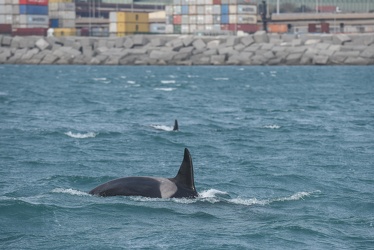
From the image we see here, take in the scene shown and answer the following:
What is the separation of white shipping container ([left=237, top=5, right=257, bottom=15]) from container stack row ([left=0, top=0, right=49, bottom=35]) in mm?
34909

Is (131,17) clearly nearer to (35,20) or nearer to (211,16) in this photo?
(211,16)

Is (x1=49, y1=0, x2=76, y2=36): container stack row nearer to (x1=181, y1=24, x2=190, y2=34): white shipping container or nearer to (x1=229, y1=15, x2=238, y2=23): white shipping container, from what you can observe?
(x1=181, y1=24, x2=190, y2=34): white shipping container

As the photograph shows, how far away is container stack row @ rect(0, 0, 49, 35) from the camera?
17512 cm

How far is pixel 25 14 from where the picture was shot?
176500 mm

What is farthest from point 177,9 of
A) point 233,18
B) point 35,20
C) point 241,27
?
point 35,20

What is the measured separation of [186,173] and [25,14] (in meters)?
160

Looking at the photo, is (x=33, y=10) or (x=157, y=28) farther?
(x=157, y=28)

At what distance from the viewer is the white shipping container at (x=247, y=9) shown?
168 metres

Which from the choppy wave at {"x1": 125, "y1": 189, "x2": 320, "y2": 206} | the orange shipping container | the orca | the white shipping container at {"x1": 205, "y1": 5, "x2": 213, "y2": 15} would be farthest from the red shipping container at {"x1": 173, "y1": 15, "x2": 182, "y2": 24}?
the orca

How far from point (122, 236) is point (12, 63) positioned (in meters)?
132

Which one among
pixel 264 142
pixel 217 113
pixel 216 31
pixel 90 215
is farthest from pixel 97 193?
pixel 216 31

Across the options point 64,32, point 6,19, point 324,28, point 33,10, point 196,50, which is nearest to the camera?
point 196,50

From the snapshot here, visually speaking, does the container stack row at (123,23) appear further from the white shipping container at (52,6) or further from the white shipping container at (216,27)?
the white shipping container at (52,6)

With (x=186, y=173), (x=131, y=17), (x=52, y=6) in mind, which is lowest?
(x=186, y=173)
